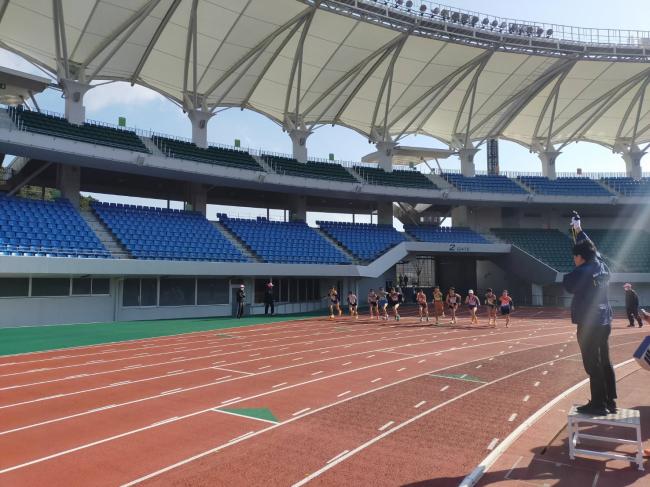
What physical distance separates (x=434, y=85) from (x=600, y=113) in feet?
56.8

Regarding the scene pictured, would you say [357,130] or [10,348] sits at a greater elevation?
[357,130]

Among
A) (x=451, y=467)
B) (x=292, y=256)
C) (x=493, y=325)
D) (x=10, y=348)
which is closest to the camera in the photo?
(x=451, y=467)

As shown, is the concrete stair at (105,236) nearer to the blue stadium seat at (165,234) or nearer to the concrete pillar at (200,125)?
the blue stadium seat at (165,234)

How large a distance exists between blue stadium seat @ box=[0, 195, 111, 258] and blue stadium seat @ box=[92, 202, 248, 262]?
1.77 m

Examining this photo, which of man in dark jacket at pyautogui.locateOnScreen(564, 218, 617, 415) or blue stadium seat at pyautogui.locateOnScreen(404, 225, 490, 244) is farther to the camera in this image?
blue stadium seat at pyautogui.locateOnScreen(404, 225, 490, 244)

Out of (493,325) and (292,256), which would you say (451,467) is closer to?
(493,325)

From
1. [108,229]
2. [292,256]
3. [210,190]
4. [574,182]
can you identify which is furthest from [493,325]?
[574,182]

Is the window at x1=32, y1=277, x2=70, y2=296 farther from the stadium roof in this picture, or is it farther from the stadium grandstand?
the stadium roof

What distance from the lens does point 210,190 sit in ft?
115

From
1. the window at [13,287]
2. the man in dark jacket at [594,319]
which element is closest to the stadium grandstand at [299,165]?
the window at [13,287]

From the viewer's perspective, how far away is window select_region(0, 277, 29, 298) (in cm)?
1922

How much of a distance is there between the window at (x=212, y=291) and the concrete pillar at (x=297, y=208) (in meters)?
11.7

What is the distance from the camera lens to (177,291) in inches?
987

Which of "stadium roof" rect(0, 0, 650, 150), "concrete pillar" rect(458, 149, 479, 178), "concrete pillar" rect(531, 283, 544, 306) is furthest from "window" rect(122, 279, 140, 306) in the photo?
"concrete pillar" rect(458, 149, 479, 178)
